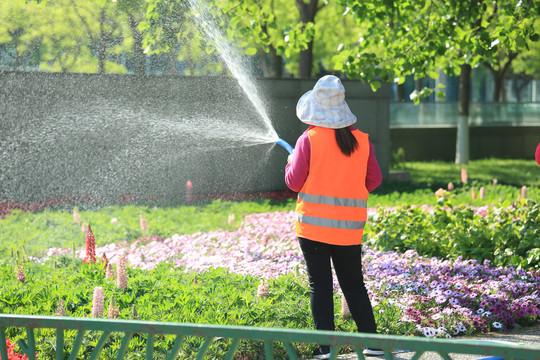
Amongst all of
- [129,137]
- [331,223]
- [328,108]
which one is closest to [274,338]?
[331,223]

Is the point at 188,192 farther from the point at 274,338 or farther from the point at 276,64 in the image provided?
the point at 274,338

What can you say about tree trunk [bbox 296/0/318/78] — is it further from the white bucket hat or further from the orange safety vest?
the orange safety vest

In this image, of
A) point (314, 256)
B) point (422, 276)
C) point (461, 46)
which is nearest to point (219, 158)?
point (461, 46)

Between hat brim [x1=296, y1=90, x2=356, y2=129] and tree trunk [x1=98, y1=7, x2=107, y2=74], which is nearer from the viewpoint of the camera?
hat brim [x1=296, y1=90, x2=356, y2=129]

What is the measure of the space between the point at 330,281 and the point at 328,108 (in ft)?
3.07

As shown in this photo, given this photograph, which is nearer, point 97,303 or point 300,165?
point 300,165

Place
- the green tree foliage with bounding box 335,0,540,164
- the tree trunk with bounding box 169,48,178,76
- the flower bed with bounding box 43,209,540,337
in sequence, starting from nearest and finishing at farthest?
the flower bed with bounding box 43,209,540,337 → the green tree foliage with bounding box 335,0,540,164 → the tree trunk with bounding box 169,48,178,76

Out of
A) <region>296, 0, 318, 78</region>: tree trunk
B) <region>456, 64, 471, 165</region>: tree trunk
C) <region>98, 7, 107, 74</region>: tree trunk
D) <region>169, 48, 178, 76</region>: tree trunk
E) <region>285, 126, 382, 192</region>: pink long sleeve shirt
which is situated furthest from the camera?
<region>456, 64, 471, 165</region>: tree trunk

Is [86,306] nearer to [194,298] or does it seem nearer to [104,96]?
[194,298]

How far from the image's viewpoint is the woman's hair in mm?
3707

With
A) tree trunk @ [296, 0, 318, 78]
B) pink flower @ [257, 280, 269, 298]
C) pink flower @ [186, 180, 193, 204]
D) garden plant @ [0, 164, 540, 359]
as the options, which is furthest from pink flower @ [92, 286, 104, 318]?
tree trunk @ [296, 0, 318, 78]

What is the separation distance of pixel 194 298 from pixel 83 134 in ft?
21.9

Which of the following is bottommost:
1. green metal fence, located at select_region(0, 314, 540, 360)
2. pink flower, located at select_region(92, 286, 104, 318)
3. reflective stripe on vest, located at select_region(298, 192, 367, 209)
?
pink flower, located at select_region(92, 286, 104, 318)

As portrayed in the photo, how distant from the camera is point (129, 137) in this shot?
11.1m
